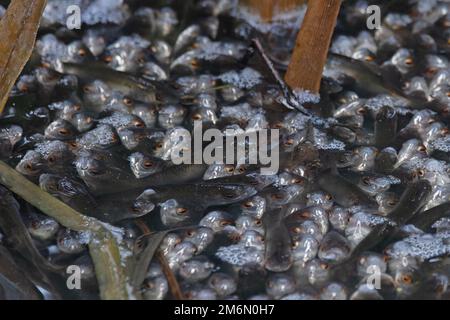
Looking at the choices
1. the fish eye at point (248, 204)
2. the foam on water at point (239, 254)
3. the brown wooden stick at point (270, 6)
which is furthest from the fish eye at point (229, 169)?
the brown wooden stick at point (270, 6)

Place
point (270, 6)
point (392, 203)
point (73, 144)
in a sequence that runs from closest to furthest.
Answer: point (392, 203), point (73, 144), point (270, 6)

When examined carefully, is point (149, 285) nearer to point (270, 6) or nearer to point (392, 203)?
point (392, 203)

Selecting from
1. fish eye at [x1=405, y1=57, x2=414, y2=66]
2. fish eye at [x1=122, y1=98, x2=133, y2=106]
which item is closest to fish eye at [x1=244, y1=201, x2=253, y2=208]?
fish eye at [x1=122, y1=98, x2=133, y2=106]

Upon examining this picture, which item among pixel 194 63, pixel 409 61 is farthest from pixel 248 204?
pixel 409 61

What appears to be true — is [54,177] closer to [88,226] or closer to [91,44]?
[88,226]

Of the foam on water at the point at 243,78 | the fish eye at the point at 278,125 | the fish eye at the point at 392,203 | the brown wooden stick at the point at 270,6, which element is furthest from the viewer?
the brown wooden stick at the point at 270,6

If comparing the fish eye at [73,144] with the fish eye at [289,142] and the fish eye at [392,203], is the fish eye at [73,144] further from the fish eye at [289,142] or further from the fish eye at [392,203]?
the fish eye at [392,203]
